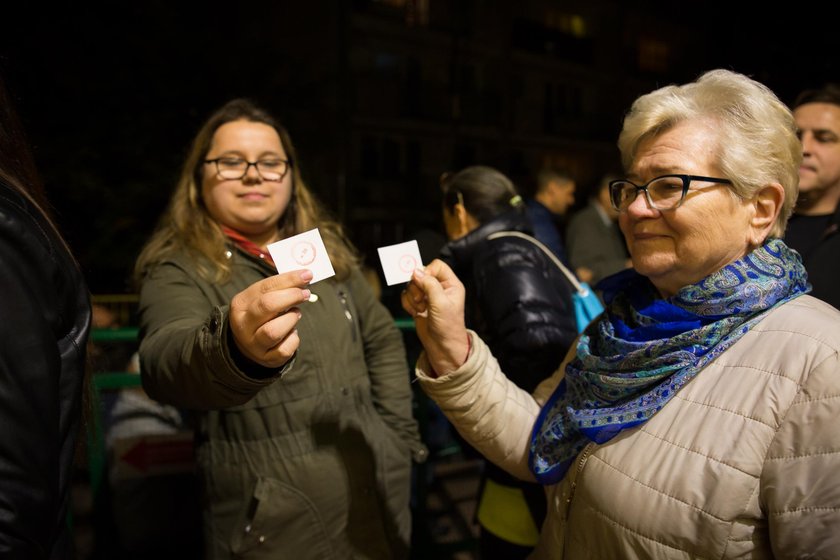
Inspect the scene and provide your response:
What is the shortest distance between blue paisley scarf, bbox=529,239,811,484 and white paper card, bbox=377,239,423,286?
56cm

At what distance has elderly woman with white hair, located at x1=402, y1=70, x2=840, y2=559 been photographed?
1.17 m

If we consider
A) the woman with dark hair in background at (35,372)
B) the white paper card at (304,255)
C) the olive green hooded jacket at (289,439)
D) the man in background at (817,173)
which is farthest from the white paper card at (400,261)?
the man in background at (817,173)

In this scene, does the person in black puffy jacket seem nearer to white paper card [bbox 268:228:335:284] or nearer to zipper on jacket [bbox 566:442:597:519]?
zipper on jacket [bbox 566:442:597:519]

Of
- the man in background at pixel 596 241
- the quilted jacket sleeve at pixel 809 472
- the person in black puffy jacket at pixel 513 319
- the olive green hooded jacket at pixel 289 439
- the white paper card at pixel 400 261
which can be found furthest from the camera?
the man in background at pixel 596 241

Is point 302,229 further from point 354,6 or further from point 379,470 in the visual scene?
point 354,6

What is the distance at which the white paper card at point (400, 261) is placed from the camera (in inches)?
65.6

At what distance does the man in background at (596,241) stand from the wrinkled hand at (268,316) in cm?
515

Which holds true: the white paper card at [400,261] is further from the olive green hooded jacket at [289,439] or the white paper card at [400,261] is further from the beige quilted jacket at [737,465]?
the beige quilted jacket at [737,465]

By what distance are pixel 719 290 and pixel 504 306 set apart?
103 centimetres

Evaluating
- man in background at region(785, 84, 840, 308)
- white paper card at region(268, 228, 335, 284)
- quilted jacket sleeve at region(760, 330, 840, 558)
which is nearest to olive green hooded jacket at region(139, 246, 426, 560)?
white paper card at region(268, 228, 335, 284)

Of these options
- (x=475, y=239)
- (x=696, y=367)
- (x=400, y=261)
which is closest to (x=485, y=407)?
(x=400, y=261)

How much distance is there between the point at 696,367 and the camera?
134cm

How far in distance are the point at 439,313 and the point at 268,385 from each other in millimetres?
546

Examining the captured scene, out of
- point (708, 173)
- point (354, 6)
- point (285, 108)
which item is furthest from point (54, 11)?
point (354, 6)
